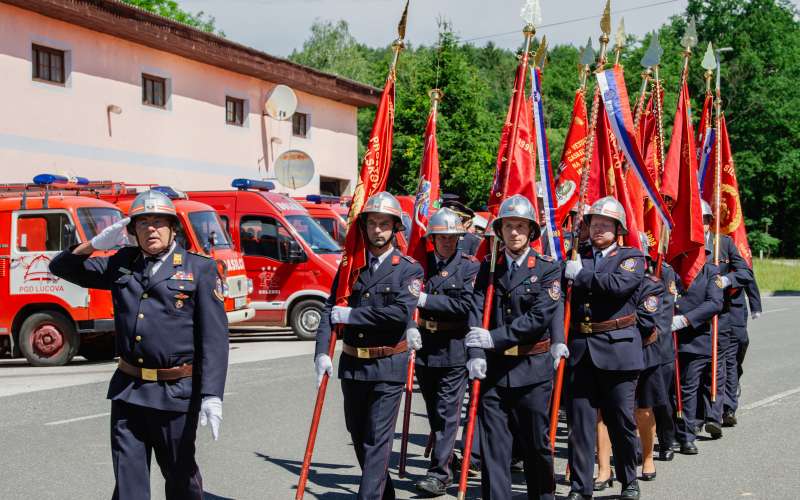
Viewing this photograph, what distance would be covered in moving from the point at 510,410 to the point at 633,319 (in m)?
1.45

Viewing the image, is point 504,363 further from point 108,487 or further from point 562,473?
point 108,487

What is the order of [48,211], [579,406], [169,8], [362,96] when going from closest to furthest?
[579,406]
[48,211]
[362,96]
[169,8]

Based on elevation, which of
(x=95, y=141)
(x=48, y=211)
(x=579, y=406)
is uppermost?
(x=95, y=141)

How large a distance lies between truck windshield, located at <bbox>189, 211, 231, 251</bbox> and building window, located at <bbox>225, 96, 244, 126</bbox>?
9165mm

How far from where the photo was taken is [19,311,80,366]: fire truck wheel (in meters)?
14.5

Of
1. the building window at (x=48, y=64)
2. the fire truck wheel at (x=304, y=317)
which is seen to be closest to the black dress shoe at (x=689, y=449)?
the fire truck wheel at (x=304, y=317)

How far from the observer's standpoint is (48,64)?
66.1 feet

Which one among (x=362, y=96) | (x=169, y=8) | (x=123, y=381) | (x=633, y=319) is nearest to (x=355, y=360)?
(x=123, y=381)

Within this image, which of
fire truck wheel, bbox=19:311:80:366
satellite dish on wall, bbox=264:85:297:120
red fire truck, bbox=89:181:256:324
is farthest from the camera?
satellite dish on wall, bbox=264:85:297:120

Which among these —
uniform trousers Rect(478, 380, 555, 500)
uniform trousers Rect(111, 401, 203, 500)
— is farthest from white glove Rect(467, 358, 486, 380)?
uniform trousers Rect(111, 401, 203, 500)

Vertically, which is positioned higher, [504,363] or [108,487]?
[504,363]

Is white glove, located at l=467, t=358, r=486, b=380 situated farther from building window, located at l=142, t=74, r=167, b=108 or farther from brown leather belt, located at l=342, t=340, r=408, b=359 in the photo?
building window, located at l=142, t=74, r=167, b=108

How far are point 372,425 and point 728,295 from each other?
5.33 metres

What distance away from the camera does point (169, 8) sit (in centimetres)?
4422
